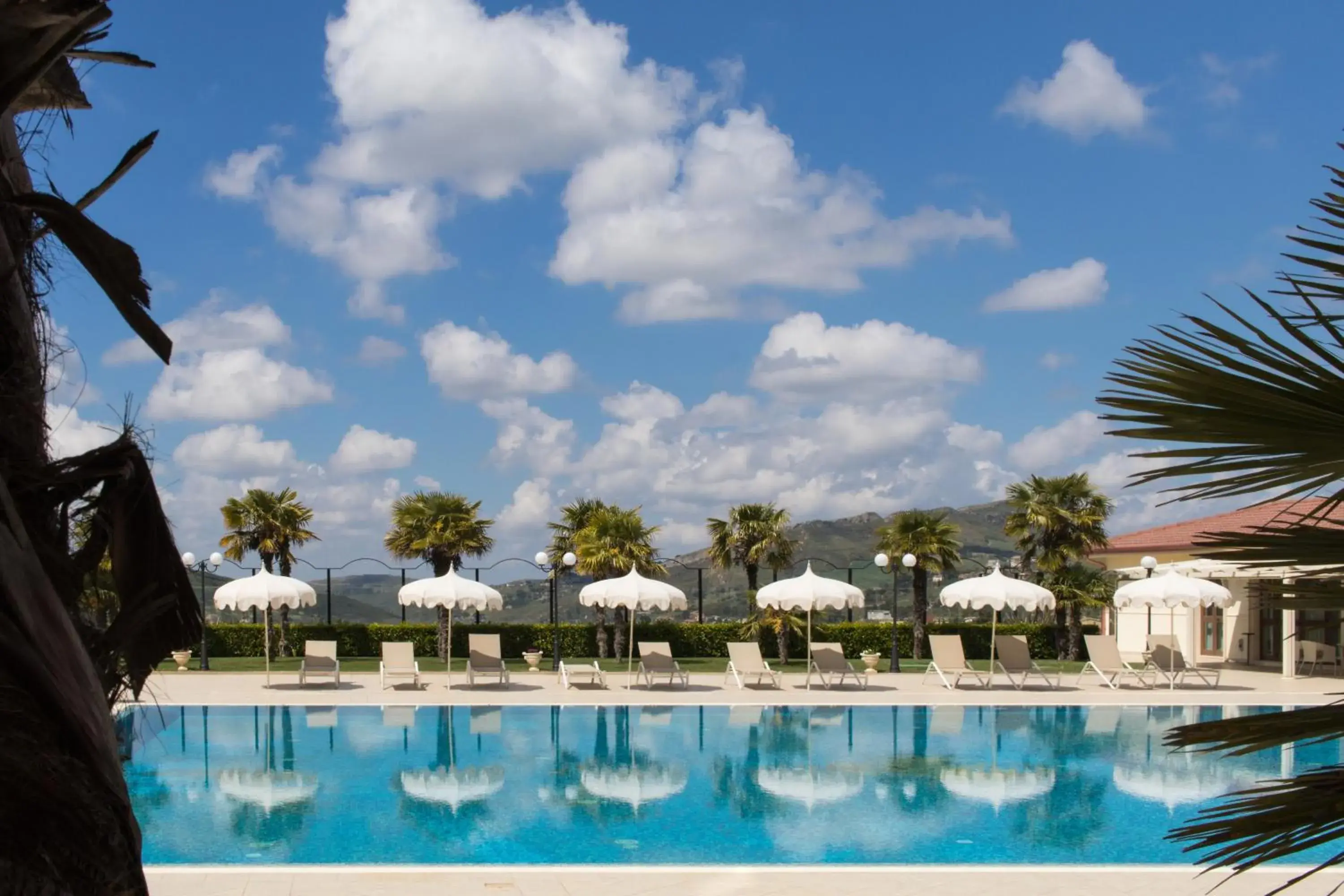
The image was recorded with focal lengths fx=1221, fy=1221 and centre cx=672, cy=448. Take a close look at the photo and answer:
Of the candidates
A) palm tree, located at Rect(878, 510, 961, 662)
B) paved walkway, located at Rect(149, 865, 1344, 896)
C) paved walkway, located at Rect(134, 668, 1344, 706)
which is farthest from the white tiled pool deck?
palm tree, located at Rect(878, 510, 961, 662)

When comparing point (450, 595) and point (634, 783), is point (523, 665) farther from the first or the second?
point (634, 783)

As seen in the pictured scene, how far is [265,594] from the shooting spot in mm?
21625

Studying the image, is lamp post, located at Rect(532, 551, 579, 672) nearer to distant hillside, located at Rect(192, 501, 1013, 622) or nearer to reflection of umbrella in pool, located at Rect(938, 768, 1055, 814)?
distant hillside, located at Rect(192, 501, 1013, 622)

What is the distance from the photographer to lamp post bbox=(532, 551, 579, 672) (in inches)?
947

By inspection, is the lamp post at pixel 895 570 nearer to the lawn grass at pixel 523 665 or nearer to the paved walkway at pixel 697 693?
the paved walkway at pixel 697 693

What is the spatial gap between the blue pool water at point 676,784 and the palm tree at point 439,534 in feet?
29.9

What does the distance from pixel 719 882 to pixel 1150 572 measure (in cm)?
2086

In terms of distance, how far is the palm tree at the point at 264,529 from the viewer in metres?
28.1

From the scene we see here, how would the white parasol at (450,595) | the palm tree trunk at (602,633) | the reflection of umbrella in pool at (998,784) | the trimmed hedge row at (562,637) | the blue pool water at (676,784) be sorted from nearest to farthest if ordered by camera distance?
the blue pool water at (676,784)
the reflection of umbrella in pool at (998,784)
the white parasol at (450,595)
the palm tree trunk at (602,633)
the trimmed hedge row at (562,637)

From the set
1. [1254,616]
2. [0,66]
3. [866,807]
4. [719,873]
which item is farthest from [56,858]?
[1254,616]

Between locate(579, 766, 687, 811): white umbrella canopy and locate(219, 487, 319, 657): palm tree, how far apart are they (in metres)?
15.8

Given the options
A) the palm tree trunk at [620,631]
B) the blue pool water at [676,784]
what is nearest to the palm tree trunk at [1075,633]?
the blue pool water at [676,784]

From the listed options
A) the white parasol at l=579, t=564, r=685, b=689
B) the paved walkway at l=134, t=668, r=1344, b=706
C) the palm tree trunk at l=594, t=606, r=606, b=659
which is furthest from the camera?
the palm tree trunk at l=594, t=606, r=606, b=659

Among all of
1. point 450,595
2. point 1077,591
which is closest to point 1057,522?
point 1077,591
